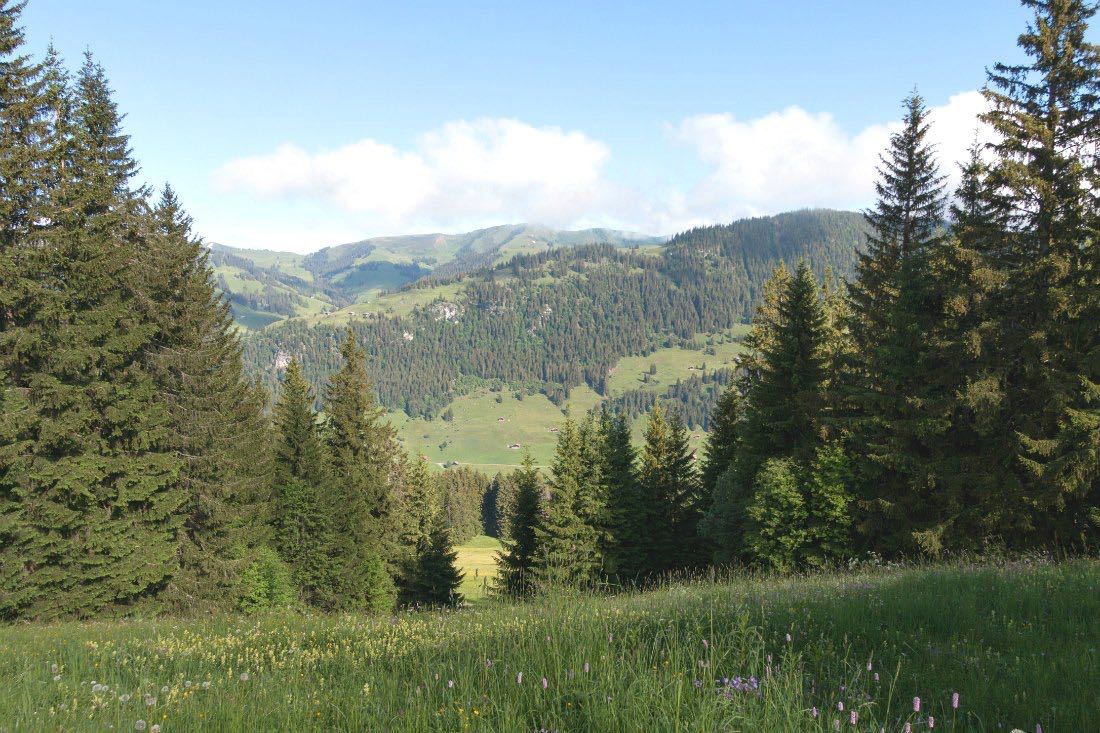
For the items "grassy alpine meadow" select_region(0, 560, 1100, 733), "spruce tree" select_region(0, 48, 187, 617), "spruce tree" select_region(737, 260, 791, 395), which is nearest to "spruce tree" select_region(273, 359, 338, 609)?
"spruce tree" select_region(0, 48, 187, 617)

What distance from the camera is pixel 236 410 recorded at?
29.2m

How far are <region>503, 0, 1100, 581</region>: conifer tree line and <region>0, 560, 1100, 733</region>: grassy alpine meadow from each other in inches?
311

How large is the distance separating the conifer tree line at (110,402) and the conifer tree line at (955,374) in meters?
15.2

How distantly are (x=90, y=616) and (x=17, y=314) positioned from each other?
10412 mm

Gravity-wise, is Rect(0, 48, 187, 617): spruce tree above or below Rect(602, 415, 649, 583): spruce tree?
above

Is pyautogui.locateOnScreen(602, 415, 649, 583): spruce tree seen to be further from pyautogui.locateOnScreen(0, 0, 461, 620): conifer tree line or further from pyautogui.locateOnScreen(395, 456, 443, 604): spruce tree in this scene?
pyautogui.locateOnScreen(0, 0, 461, 620): conifer tree line

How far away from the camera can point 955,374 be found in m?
20.2

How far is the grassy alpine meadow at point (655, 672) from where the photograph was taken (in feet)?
11.5

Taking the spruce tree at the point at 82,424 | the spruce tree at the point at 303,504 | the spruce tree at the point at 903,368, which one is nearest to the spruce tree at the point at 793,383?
the spruce tree at the point at 903,368

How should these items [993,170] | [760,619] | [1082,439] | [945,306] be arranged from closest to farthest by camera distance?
1. [760,619]
2. [1082,439]
3. [993,170]
4. [945,306]

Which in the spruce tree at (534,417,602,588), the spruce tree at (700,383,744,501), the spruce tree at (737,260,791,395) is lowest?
the spruce tree at (534,417,602,588)

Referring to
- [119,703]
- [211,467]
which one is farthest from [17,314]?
[119,703]

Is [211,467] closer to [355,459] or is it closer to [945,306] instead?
[355,459]

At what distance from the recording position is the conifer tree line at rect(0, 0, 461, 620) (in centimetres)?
1862
